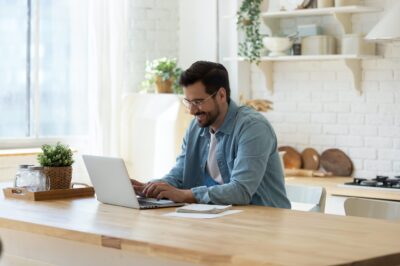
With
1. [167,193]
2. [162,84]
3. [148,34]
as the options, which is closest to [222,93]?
[167,193]

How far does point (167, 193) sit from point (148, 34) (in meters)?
3.15

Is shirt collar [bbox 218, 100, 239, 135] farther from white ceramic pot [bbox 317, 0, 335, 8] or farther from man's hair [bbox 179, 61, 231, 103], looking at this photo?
white ceramic pot [bbox 317, 0, 335, 8]

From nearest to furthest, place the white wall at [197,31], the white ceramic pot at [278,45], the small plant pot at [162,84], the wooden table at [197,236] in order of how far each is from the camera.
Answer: the wooden table at [197,236], the white ceramic pot at [278,45], the small plant pot at [162,84], the white wall at [197,31]

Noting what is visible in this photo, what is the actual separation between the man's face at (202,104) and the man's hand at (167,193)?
1.33 ft

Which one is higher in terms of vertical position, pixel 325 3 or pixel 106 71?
pixel 325 3

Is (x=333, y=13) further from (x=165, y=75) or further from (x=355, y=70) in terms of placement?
(x=165, y=75)

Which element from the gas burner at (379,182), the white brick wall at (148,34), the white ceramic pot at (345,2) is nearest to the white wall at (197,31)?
the white brick wall at (148,34)

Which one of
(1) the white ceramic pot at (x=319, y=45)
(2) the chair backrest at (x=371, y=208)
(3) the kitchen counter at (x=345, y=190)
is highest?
(1) the white ceramic pot at (x=319, y=45)

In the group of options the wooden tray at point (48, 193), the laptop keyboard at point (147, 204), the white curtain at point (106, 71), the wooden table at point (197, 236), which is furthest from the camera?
the white curtain at point (106, 71)

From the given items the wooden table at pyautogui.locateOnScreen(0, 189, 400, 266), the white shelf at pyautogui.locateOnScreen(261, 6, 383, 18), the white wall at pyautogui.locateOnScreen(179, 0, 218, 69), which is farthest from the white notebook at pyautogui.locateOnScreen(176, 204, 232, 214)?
the white wall at pyautogui.locateOnScreen(179, 0, 218, 69)

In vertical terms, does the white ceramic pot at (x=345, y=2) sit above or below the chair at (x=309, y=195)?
above

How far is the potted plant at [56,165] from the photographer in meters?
3.86

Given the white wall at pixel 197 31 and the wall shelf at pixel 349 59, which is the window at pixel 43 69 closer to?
the white wall at pixel 197 31

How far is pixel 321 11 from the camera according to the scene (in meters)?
5.78
